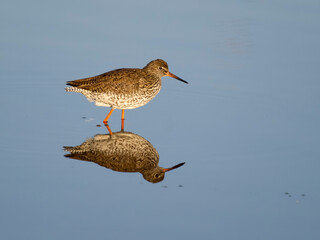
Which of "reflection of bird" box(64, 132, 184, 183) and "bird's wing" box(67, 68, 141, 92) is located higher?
"bird's wing" box(67, 68, 141, 92)

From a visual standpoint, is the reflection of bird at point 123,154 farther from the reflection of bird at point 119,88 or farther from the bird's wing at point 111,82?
the bird's wing at point 111,82

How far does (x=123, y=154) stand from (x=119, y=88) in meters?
2.29

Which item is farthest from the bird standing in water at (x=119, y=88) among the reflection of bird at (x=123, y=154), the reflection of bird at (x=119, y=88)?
the reflection of bird at (x=123, y=154)

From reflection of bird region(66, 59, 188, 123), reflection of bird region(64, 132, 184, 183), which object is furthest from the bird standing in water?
reflection of bird region(64, 132, 184, 183)

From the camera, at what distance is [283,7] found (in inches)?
660

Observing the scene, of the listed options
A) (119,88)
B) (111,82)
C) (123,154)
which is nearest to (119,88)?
(119,88)

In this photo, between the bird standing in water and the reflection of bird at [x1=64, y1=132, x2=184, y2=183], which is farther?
the bird standing in water

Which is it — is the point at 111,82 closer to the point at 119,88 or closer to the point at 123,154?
the point at 119,88

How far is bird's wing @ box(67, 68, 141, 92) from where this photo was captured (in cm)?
1216

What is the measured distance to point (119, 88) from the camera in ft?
39.9

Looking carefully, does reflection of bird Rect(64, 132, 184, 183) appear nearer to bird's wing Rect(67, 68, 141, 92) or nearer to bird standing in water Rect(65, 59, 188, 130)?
bird standing in water Rect(65, 59, 188, 130)

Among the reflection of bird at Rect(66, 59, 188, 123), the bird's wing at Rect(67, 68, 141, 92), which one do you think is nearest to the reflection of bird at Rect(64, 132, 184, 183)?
the reflection of bird at Rect(66, 59, 188, 123)

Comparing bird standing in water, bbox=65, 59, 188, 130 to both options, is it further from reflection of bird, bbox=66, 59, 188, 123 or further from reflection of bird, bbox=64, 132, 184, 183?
reflection of bird, bbox=64, 132, 184, 183

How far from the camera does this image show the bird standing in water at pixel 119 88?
476 inches
